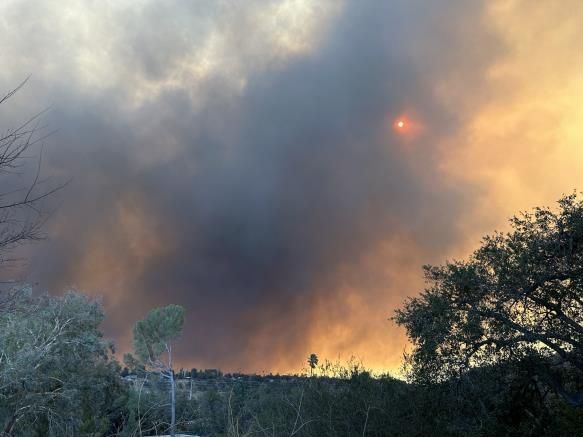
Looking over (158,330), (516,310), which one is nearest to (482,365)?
(516,310)

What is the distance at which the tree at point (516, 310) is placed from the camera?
609 inches

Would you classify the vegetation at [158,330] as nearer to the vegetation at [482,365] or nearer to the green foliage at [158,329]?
the green foliage at [158,329]

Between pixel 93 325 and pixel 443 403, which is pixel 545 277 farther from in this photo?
pixel 93 325

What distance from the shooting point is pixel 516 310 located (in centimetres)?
1619

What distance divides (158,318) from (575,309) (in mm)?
48838

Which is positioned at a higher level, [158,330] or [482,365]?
[158,330]

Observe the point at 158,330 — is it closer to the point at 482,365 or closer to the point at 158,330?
the point at 158,330

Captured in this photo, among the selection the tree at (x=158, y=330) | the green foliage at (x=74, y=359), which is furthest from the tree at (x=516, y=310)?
the tree at (x=158, y=330)

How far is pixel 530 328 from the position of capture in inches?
628

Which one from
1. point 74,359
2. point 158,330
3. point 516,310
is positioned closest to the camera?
point 516,310

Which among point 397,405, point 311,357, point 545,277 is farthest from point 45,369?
point 545,277

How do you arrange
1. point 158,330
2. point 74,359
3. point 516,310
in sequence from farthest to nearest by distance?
1. point 158,330
2. point 74,359
3. point 516,310

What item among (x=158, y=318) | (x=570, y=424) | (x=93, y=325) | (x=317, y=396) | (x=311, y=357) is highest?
(x=158, y=318)

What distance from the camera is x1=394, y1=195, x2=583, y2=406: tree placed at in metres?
15.5
